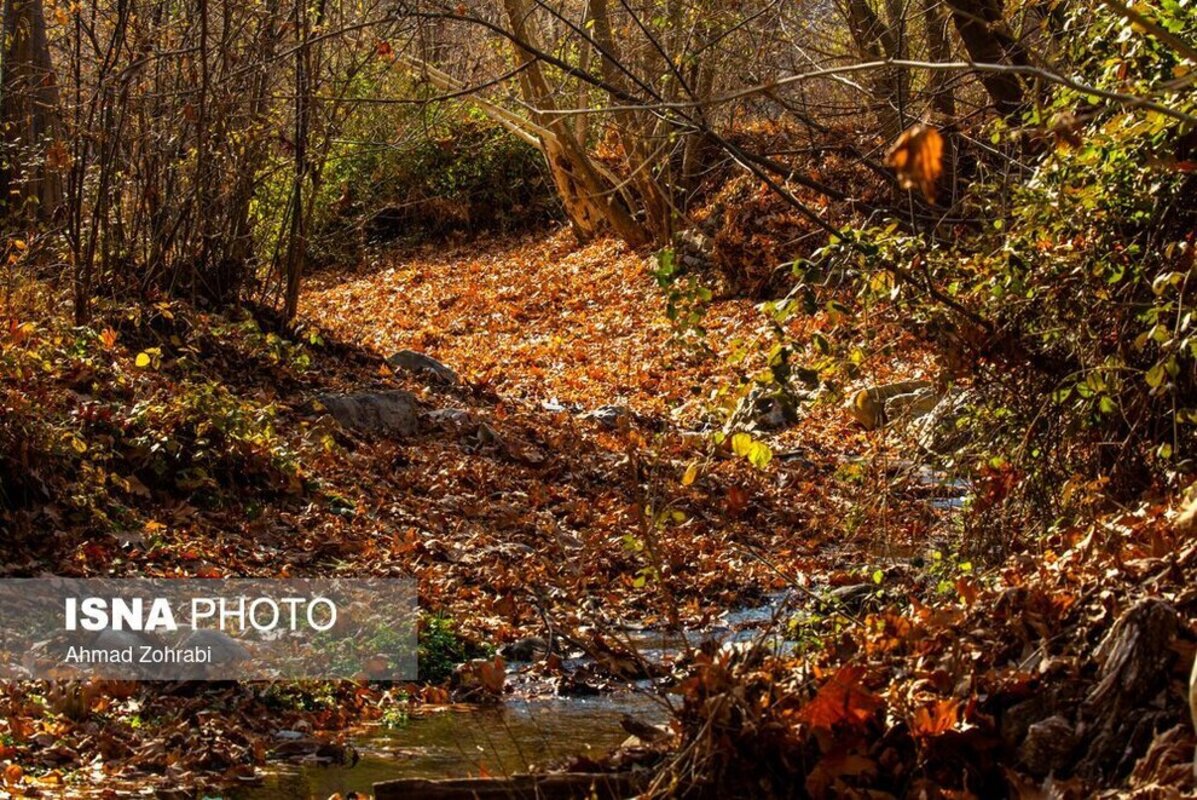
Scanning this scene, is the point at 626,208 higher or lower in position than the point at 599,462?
higher

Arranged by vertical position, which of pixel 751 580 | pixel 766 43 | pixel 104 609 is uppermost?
pixel 766 43

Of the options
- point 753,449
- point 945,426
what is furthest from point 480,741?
point 945,426

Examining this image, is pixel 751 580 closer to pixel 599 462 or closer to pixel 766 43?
pixel 599 462

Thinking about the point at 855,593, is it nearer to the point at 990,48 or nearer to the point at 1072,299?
the point at 1072,299

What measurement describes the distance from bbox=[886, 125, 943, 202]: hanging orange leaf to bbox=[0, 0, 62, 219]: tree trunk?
952 centimetres

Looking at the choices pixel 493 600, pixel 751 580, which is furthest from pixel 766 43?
pixel 493 600

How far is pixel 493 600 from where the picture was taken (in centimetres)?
791

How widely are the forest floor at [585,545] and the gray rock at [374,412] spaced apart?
0.18 meters

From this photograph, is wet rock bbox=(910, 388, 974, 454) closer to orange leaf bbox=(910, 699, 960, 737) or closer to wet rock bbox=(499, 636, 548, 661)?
wet rock bbox=(499, 636, 548, 661)

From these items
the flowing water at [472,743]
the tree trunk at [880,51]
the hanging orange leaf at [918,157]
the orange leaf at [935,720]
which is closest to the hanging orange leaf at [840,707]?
the orange leaf at [935,720]

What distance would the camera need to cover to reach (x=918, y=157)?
2.24 metres

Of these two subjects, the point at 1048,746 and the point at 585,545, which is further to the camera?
the point at 585,545

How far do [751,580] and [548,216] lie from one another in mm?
16438

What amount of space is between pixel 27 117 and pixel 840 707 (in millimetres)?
9208
